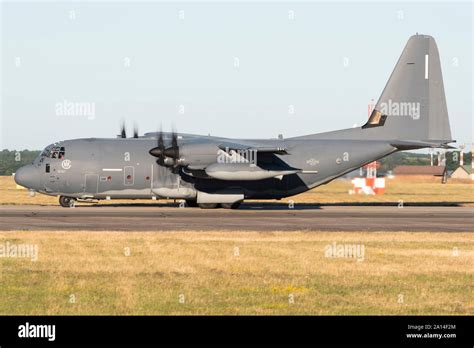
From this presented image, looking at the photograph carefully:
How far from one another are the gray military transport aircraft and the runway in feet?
3.90

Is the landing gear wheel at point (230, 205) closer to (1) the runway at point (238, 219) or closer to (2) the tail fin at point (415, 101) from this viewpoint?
(1) the runway at point (238, 219)

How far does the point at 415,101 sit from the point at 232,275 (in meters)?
31.3

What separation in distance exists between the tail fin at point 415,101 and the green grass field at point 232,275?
64.0 ft

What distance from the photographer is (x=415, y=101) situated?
48375 millimetres

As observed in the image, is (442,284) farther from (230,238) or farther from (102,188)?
(102,188)

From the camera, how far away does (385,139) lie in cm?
4809

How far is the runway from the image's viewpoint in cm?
3312

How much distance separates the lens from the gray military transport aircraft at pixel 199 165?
43.8m

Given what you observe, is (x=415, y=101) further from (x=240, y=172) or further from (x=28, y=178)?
(x=28, y=178)

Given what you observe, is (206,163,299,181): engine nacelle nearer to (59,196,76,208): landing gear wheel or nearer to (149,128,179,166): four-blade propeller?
(149,128,179,166): four-blade propeller

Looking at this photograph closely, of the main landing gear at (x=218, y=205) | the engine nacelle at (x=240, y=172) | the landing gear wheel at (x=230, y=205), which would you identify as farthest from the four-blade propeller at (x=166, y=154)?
the landing gear wheel at (x=230, y=205)

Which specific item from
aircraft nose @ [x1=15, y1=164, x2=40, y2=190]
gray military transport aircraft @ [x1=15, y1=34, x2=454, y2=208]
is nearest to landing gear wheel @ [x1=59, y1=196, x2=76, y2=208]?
gray military transport aircraft @ [x1=15, y1=34, x2=454, y2=208]
